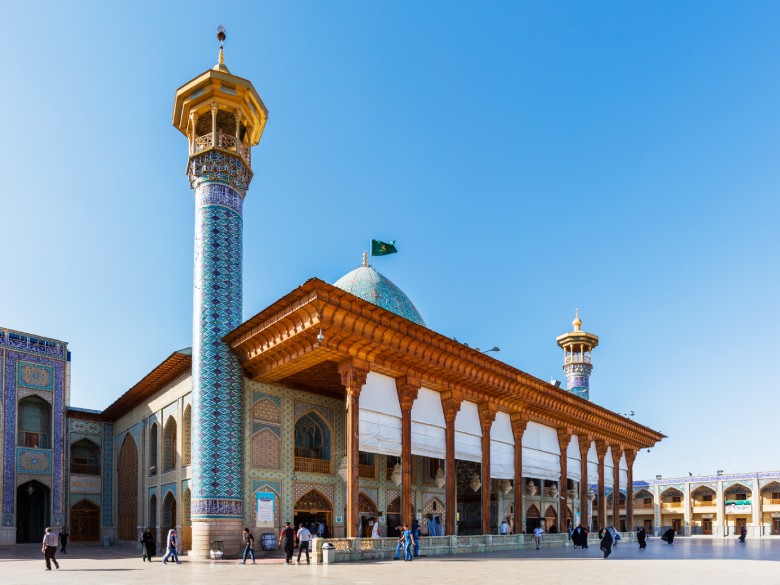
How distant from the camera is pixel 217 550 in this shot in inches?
770

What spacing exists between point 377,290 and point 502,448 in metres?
8.59

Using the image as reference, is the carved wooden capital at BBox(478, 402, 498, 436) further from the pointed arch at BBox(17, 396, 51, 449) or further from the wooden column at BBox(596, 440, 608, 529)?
the pointed arch at BBox(17, 396, 51, 449)

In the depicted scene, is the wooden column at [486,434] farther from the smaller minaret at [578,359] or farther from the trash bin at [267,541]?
the smaller minaret at [578,359]

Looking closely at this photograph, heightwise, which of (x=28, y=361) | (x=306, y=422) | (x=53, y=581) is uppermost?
(x=28, y=361)

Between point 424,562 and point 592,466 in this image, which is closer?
point 424,562

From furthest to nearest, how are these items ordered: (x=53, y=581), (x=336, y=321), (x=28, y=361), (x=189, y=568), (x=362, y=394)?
1. (x=28, y=361)
2. (x=362, y=394)
3. (x=336, y=321)
4. (x=189, y=568)
5. (x=53, y=581)

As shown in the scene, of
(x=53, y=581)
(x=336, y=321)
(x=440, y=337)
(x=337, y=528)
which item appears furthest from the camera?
(x=337, y=528)

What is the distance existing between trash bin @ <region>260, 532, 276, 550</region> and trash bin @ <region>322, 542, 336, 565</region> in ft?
14.7

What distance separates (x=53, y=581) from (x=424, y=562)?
27.8 ft

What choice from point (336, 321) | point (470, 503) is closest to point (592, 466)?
point (470, 503)

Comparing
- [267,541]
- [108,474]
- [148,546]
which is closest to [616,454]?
[267,541]

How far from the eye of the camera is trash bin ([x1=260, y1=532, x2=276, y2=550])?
68.9ft

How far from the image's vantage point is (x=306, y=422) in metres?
24.4

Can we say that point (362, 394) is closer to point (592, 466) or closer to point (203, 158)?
point (203, 158)
